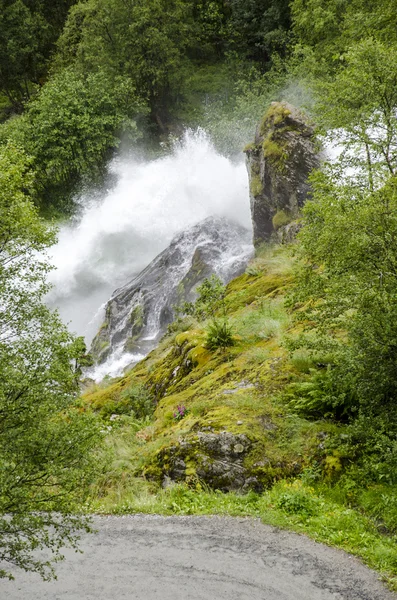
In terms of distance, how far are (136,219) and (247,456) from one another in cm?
2120

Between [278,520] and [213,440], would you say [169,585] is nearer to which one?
[278,520]

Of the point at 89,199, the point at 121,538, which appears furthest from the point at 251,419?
the point at 89,199

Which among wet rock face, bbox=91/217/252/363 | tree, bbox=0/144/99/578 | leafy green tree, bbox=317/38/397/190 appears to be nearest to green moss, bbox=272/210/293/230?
wet rock face, bbox=91/217/252/363

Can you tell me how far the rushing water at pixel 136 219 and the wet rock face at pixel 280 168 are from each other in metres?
4.06

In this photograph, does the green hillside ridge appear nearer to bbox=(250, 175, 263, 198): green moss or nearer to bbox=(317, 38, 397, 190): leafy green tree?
bbox=(317, 38, 397, 190): leafy green tree

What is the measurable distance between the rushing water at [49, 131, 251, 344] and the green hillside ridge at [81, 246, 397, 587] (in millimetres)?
12007

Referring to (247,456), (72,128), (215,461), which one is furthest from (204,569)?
(72,128)

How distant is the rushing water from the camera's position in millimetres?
25203

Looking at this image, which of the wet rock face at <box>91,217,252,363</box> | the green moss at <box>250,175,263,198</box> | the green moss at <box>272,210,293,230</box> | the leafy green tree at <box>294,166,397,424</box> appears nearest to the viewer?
the leafy green tree at <box>294,166,397,424</box>

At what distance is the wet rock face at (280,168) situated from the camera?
17375 millimetres

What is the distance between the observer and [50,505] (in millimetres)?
5742

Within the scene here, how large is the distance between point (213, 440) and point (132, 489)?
1774 millimetres

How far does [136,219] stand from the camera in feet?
91.9

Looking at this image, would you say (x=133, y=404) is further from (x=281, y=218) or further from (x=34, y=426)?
(x=281, y=218)
